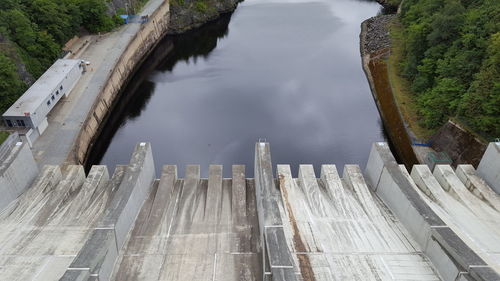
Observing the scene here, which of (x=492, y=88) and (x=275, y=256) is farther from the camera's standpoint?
(x=492, y=88)

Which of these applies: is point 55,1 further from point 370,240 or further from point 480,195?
point 480,195

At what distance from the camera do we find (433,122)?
36312mm

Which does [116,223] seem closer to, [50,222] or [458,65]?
[50,222]

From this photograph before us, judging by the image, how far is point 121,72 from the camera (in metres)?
49.9

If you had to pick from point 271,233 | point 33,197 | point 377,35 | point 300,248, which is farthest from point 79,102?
point 377,35

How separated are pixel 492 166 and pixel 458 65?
14.9m

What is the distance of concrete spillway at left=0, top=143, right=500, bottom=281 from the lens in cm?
1755

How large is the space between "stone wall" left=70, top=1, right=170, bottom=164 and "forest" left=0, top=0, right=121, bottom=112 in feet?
23.2

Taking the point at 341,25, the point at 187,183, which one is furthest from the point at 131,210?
the point at 341,25

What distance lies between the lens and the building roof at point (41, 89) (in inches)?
1291

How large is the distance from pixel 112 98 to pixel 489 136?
1629 inches

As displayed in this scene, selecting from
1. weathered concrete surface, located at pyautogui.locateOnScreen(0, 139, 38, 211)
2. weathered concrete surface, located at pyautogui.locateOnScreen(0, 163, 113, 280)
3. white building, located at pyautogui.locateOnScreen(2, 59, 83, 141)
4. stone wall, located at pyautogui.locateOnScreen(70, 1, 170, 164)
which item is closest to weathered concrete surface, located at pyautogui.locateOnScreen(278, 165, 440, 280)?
weathered concrete surface, located at pyautogui.locateOnScreen(0, 163, 113, 280)

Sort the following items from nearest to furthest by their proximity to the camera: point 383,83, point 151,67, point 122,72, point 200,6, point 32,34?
point 32,34 → point 383,83 → point 122,72 → point 151,67 → point 200,6

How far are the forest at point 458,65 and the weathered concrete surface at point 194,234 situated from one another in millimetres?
21246
